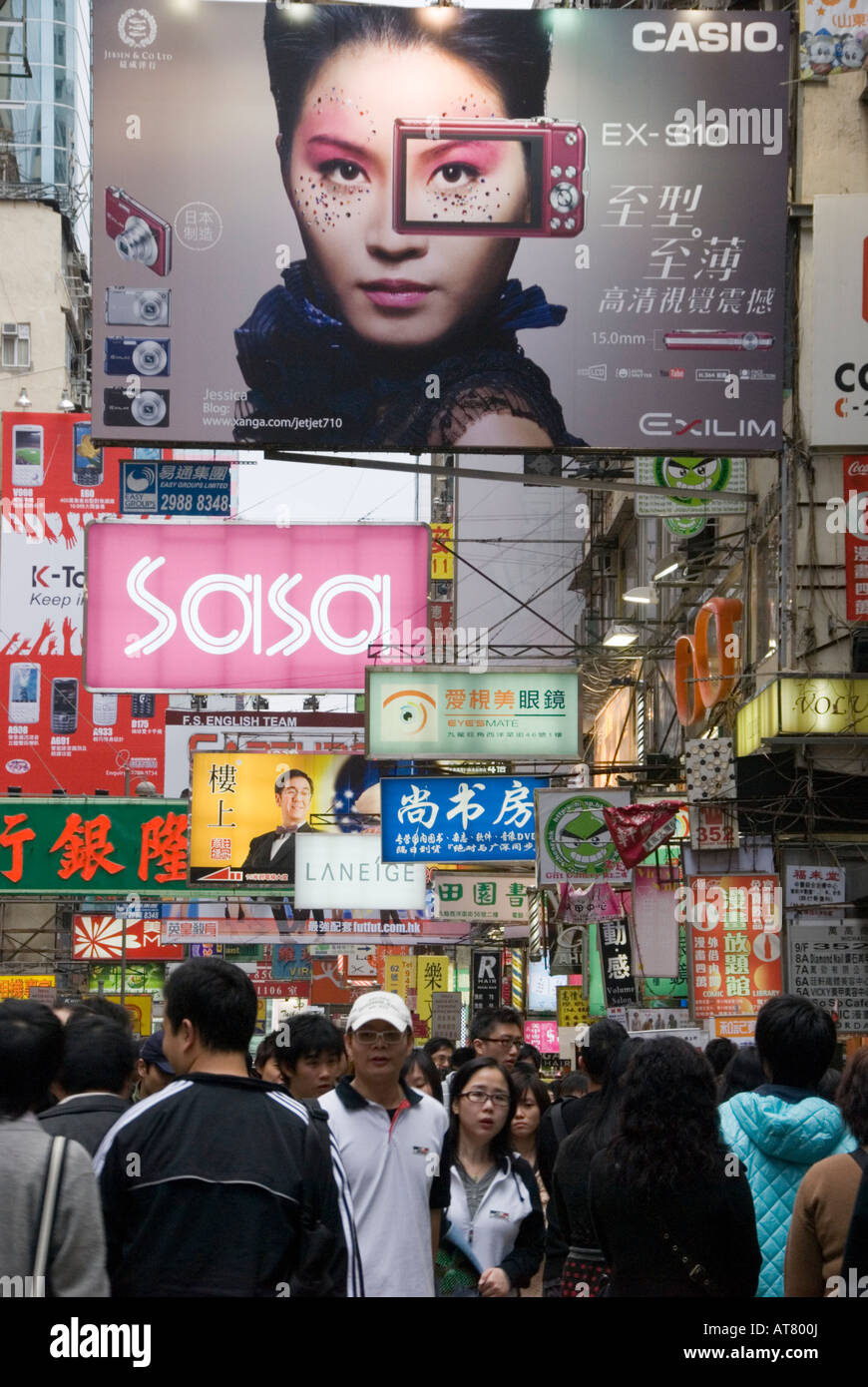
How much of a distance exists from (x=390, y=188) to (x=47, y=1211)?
10986 millimetres

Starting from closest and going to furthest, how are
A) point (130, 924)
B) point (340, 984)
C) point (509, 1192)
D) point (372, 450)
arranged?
1. point (509, 1192)
2. point (372, 450)
3. point (340, 984)
4. point (130, 924)

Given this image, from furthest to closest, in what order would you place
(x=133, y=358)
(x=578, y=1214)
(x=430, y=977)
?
1. (x=430, y=977)
2. (x=133, y=358)
3. (x=578, y=1214)

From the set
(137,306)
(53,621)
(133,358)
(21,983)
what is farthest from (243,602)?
(53,621)

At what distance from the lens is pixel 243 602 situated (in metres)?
16.9

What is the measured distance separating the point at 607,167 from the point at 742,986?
6423mm

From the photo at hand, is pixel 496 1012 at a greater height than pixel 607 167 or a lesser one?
lesser

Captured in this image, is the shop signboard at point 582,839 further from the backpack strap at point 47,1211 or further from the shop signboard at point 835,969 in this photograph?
the backpack strap at point 47,1211

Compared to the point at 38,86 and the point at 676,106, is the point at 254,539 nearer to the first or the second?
the point at 676,106

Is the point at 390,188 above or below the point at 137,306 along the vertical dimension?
above

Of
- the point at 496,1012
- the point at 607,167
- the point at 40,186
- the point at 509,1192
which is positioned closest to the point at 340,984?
the point at 40,186

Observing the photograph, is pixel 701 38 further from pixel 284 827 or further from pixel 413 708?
pixel 284 827

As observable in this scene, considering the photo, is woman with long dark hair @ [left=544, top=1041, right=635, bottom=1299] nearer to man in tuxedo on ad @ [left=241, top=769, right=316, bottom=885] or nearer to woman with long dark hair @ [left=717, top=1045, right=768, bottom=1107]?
woman with long dark hair @ [left=717, top=1045, right=768, bottom=1107]

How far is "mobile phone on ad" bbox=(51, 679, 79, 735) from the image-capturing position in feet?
161

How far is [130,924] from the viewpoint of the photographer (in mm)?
49531
